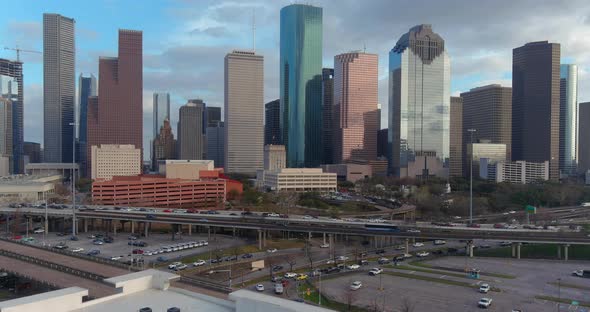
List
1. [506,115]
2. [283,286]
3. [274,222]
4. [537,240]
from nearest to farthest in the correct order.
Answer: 1. [283,286]
2. [537,240]
3. [274,222]
4. [506,115]

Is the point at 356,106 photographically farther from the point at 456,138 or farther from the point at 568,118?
the point at 568,118

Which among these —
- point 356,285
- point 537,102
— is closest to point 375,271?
point 356,285

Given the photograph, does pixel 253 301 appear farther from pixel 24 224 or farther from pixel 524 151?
pixel 524 151

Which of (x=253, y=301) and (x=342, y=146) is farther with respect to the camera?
(x=342, y=146)

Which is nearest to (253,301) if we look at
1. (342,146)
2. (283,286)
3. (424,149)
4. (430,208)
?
(283,286)

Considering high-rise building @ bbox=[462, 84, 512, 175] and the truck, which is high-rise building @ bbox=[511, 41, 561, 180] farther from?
the truck

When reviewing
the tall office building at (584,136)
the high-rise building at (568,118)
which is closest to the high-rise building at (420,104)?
the high-rise building at (568,118)

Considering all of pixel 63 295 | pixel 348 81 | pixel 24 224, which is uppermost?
Answer: pixel 348 81
